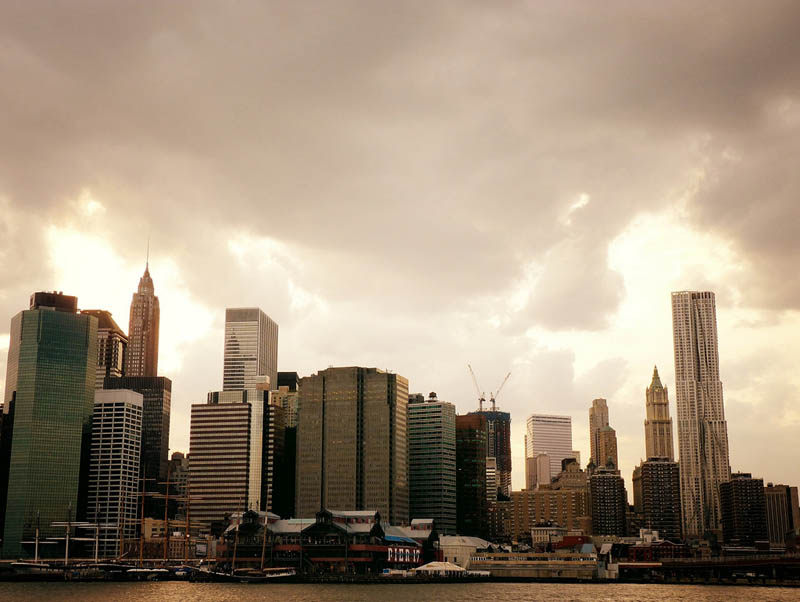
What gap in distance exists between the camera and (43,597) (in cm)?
19175

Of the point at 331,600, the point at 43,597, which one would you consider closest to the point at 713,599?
the point at 331,600

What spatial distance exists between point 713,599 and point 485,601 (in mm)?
46017

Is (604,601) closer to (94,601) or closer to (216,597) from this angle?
(216,597)

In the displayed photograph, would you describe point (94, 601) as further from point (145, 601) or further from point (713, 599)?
point (713, 599)

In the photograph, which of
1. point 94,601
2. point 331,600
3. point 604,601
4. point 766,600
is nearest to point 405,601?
point 331,600

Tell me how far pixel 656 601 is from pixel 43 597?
11626 cm

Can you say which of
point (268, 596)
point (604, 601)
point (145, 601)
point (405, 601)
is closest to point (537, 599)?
point (604, 601)

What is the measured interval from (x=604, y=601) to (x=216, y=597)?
242 ft

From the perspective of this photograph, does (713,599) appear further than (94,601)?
Yes

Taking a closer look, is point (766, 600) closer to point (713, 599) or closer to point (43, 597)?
point (713, 599)

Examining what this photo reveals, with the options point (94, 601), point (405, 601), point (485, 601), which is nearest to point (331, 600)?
point (405, 601)

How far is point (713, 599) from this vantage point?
194m

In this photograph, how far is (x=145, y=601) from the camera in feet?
598

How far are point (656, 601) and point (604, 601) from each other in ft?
31.6
